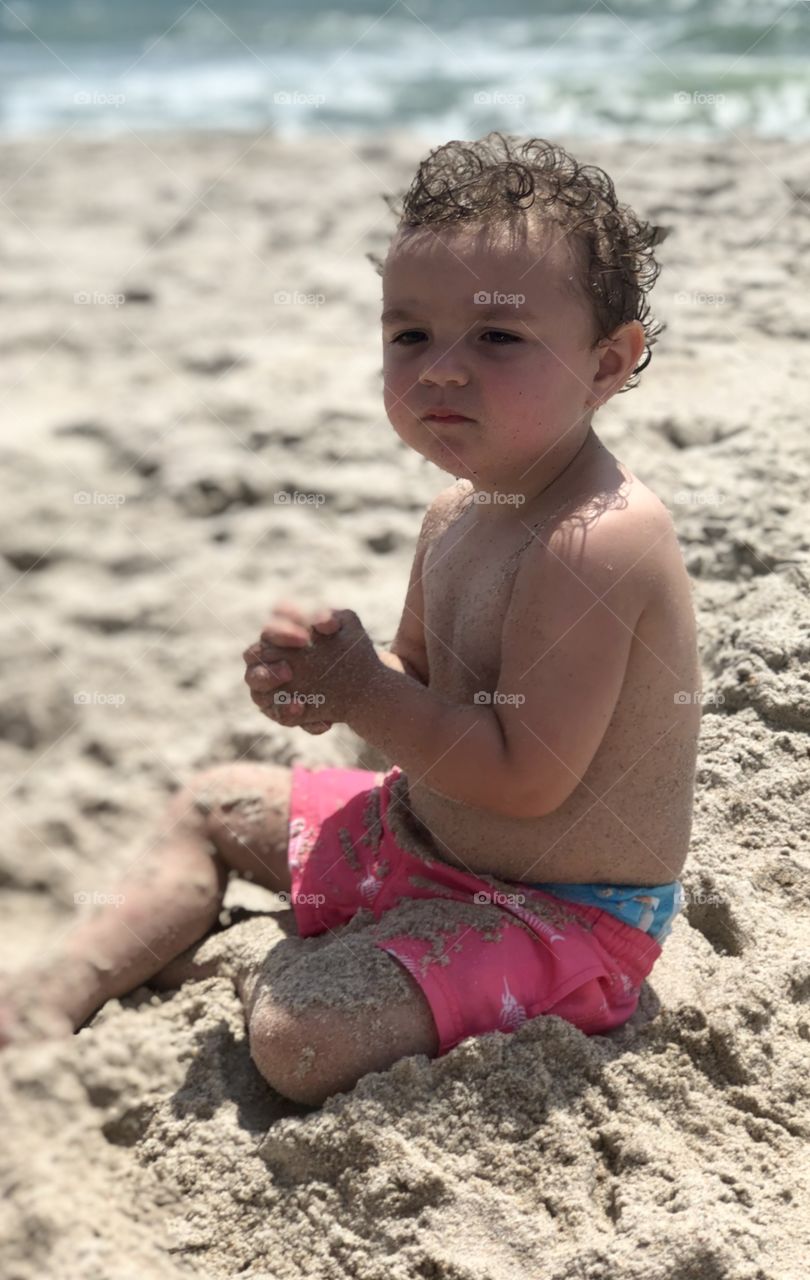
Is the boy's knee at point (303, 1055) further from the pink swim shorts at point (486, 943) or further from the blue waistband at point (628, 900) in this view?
the blue waistband at point (628, 900)

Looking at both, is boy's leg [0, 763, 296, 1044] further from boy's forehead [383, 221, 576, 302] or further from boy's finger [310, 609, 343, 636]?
boy's forehead [383, 221, 576, 302]

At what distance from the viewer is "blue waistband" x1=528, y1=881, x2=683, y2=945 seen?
1951 mm

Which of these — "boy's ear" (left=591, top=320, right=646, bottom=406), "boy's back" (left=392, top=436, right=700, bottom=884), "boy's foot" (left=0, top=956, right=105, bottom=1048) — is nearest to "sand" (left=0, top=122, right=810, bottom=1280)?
"boy's foot" (left=0, top=956, right=105, bottom=1048)

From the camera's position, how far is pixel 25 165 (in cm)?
698

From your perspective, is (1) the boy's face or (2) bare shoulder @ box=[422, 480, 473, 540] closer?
(1) the boy's face

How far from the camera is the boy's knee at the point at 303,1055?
1802 mm

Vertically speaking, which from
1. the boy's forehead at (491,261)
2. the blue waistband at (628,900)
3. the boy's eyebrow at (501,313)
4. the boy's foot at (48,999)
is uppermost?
the boy's forehead at (491,261)

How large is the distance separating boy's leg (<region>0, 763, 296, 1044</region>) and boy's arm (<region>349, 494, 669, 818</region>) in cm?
56

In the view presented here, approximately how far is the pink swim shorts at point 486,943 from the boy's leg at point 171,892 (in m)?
0.18

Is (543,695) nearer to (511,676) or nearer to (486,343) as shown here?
(511,676)

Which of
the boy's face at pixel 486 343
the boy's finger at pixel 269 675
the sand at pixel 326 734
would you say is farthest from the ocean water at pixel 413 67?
the boy's finger at pixel 269 675

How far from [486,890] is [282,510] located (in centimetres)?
188

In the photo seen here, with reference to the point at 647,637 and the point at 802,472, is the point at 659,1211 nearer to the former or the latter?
the point at 647,637

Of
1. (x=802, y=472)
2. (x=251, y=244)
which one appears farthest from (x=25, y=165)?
(x=802, y=472)
